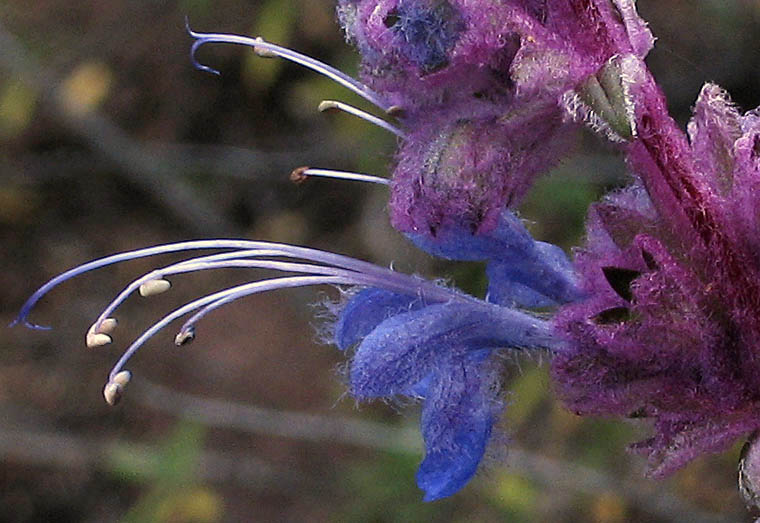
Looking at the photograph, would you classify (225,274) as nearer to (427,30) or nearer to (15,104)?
(15,104)

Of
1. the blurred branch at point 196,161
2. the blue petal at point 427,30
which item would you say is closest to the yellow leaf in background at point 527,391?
the blurred branch at point 196,161

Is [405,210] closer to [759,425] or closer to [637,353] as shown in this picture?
[637,353]

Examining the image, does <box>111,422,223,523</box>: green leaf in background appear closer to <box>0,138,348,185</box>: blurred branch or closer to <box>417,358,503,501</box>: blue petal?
<box>0,138,348,185</box>: blurred branch

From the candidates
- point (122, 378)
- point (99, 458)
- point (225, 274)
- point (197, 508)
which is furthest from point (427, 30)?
point (225, 274)

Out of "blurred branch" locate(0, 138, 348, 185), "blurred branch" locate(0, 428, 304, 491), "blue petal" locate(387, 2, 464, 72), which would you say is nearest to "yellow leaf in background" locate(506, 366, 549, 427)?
"blurred branch" locate(0, 428, 304, 491)

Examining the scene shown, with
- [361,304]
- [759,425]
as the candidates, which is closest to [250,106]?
[361,304]

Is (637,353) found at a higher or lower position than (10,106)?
higher
